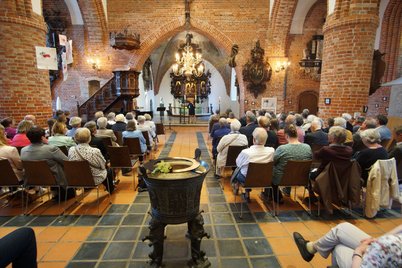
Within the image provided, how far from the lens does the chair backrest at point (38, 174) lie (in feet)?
11.4

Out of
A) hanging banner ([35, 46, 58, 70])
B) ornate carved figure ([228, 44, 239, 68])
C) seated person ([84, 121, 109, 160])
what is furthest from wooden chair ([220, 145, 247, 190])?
ornate carved figure ([228, 44, 239, 68])

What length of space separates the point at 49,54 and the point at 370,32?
8.11 metres

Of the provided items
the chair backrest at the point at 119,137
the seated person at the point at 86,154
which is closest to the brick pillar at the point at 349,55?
the chair backrest at the point at 119,137

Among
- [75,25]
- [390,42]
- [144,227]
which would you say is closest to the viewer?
[144,227]

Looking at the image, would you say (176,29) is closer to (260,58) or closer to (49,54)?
(260,58)

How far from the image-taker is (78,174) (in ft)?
11.6

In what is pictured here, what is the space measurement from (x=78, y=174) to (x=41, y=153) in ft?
2.17

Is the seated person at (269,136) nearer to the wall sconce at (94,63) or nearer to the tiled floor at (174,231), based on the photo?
the tiled floor at (174,231)

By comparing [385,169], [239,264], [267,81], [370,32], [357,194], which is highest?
[370,32]

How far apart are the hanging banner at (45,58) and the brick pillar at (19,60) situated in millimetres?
106

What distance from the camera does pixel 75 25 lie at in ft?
37.0

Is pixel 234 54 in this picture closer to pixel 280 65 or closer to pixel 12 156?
pixel 280 65

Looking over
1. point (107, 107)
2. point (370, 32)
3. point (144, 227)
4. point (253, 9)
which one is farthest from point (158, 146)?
point (253, 9)

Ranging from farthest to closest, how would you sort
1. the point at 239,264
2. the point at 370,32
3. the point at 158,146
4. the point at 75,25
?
1. the point at 75,25
2. the point at 158,146
3. the point at 370,32
4. the point at 239,264
